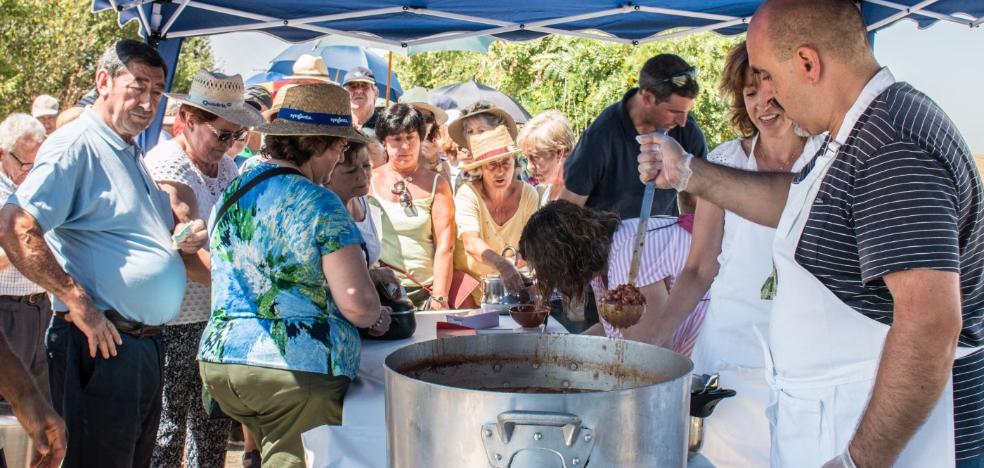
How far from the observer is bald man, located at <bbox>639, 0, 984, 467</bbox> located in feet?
4.12

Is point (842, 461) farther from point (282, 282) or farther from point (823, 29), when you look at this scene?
point (282, 282)

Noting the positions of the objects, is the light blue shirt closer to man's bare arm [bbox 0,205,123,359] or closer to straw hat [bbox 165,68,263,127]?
man's bare arm [bbox 0,205,123,359]

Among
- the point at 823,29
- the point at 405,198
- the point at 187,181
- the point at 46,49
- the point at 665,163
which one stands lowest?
the point at 405,198

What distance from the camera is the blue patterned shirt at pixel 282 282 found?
7.72 feet

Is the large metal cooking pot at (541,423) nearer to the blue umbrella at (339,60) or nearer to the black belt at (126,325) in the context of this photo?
the black belt at (126,325)

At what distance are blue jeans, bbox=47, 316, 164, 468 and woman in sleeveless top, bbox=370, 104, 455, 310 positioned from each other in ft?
5.53

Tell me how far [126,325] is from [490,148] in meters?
2.16

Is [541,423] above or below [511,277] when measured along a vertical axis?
above

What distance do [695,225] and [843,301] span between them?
108 centimetres

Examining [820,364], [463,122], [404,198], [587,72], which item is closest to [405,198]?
[404,198]

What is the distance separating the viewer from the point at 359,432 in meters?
2.10

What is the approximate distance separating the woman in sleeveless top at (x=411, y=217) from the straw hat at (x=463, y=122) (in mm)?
762

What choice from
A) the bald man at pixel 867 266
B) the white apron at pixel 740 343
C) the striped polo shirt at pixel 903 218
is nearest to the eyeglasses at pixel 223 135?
the white apron at pixel 740 343

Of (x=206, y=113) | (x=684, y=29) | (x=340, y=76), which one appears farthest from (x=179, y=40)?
(x=340, y=76)
